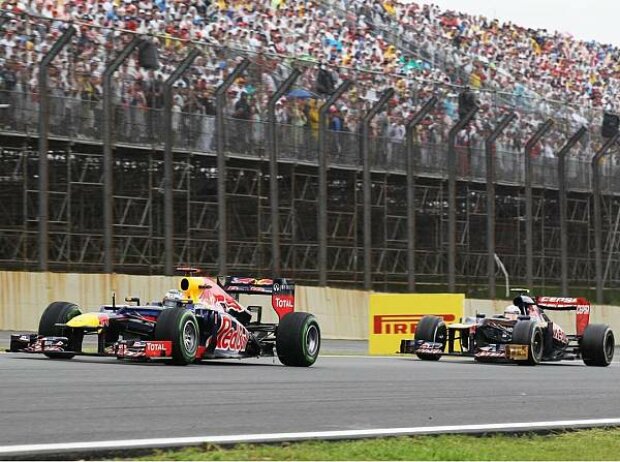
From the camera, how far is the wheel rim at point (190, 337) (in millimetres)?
15969

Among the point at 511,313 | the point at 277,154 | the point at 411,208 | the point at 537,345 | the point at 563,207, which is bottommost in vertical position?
the point at 537,345

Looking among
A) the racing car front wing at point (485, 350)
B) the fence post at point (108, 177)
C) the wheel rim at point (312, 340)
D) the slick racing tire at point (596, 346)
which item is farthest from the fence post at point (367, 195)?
the wheel rim at point (312, 340)

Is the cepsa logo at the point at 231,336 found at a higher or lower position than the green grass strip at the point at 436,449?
higher

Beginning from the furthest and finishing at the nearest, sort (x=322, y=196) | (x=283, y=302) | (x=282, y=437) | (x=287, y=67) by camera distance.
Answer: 1. (x=322, y=196)
2. (x=287, y=67)
3. (x=283, y=302)
4. (x=282, y=437)

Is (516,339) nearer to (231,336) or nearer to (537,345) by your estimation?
(537,345)

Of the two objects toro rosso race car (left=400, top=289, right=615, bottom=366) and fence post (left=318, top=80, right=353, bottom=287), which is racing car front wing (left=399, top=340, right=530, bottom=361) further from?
fence post (left=318, top=80, right=353, bottom=287)

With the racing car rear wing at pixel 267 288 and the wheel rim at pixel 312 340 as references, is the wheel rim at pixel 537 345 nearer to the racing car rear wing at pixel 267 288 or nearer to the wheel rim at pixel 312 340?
the racing car rear wing at pixel 267 288

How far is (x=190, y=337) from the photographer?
16.1 metres

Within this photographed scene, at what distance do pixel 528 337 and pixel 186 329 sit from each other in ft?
25.1

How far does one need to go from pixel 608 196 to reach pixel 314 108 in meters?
11.4

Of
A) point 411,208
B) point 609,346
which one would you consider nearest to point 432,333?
point 609,346

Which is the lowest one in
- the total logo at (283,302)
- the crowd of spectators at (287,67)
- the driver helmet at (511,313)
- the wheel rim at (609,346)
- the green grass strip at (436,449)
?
the wheel rim at (609,346)

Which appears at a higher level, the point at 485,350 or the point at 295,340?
the point at 295,340

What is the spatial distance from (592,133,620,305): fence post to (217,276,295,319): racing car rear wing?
19239 mm
